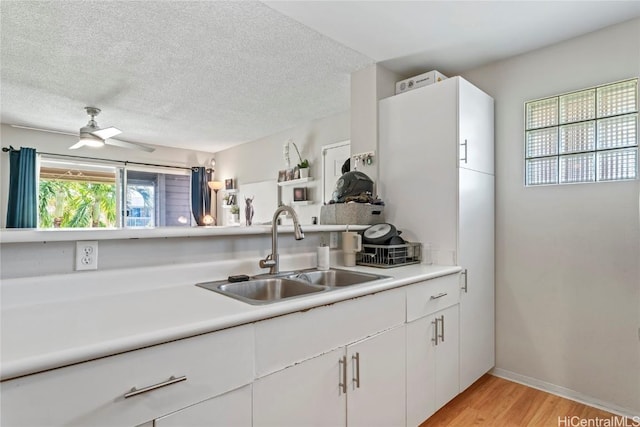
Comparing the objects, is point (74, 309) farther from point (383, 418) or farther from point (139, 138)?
point (139, 138)

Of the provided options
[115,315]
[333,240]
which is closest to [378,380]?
[333,240]

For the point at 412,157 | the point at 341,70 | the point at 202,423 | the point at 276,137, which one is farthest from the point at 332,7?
the point at 276,137

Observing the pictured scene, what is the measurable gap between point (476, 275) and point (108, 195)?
534cm

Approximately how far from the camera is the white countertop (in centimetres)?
76

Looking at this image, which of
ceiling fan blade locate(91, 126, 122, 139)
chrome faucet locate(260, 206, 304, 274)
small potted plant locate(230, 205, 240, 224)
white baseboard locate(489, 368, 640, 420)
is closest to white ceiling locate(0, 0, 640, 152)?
ceiling fan blade locate(91, 126, 122, 139)

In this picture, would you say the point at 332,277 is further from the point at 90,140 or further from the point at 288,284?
the point at 90,140

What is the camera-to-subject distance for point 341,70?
9.07ft

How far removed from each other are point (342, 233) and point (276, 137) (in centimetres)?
303

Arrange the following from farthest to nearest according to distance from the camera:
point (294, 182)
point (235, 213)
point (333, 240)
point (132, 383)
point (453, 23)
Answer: point (235, 213)
point (294, 182)
point (333, 240)
point (453, 23)
point (132, 383)

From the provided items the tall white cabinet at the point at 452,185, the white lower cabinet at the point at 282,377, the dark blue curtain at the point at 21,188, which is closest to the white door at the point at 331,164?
the tall white cabinet at the point at 452,185

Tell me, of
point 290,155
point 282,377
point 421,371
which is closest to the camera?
point 282,377

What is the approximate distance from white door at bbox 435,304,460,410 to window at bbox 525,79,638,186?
1.15m

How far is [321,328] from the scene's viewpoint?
49.8 inches

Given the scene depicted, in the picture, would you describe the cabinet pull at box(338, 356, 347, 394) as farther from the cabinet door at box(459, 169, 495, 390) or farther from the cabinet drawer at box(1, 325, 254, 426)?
the cabinet door at box(459, 169, 495, 390)
